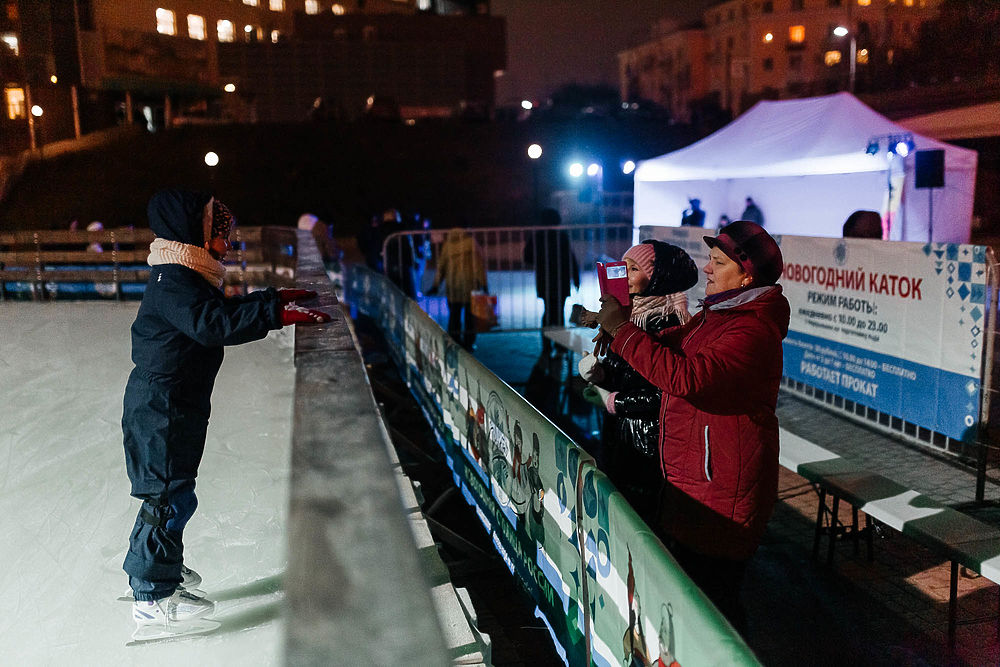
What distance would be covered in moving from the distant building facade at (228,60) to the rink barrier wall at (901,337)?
37411 millimetres

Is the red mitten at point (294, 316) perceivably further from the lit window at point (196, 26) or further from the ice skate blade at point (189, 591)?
the lit window at point (196, 26)

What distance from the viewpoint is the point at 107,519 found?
362 cm

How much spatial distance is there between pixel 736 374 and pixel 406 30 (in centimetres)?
5697

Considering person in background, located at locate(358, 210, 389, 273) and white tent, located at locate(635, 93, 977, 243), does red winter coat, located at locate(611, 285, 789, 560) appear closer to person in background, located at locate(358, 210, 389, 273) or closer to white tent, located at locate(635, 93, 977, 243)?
white tent, located at locate(635, 93, 977, 243)

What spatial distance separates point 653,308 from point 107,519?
2.68 metres

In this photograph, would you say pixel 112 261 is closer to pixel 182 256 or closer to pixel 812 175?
pixel 182 256

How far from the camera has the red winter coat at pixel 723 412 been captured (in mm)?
2387

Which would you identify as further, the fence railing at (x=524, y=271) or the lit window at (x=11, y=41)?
the lit window at (x=11, y=41)

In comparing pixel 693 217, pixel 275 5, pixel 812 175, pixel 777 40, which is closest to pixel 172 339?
pixel 693 217

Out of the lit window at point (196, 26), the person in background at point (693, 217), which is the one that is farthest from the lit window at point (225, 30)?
the person in background at point (693, 217)

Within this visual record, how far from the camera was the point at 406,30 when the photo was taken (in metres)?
54.7

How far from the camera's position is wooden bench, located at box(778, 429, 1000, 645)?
306cm

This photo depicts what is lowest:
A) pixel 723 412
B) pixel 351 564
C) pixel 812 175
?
pixel 351 564

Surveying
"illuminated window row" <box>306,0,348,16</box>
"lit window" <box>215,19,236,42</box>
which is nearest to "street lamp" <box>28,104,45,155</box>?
"lit window" <box>215,19,236,42</box>
